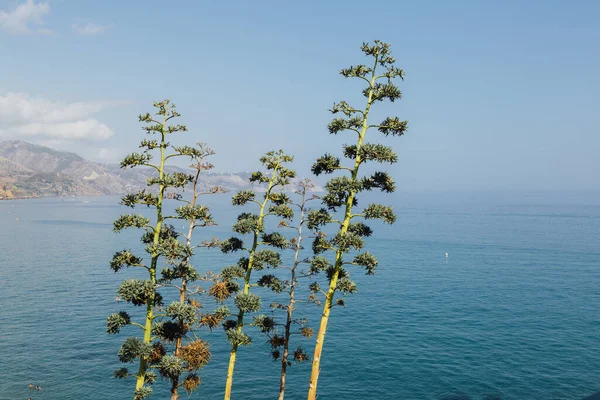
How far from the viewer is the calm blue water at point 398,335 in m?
50.0

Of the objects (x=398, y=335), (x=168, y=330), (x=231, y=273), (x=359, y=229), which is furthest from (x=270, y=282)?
(x=398, y=335)

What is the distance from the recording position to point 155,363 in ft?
76.9

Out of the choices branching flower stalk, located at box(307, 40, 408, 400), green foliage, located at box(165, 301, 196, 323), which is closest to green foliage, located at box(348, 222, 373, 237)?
branching flower stalk, located at box(307, 40, 408, 400)

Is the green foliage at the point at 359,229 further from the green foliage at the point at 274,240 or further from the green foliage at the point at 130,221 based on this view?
the green foliage at the point at 130,221

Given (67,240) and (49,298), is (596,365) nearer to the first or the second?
(49,298)

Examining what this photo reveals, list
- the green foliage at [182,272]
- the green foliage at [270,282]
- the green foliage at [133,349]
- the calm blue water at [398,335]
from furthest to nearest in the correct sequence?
1. the calm blue water at [398,335]
2. the green foliage at [270,282]
3. the green foliage at [182,272]
4. the green foliage at [133,349]

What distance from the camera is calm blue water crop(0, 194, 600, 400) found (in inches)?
1970

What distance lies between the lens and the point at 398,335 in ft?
218

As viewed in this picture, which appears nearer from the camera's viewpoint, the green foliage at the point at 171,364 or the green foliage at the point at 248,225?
the green foliage at the point at 171,364

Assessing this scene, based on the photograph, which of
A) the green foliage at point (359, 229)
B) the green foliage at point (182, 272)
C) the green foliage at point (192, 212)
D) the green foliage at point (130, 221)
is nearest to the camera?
the green foliage at point (130, 221)

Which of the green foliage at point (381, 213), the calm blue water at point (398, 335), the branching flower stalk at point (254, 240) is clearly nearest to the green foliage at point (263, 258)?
the branching flower stalk at point (254, 240)

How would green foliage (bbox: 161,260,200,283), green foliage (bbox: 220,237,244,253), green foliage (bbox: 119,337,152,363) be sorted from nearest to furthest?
green foliage (bbox: 119,337,152,363)
green foliage (bbox: 161,260,200,283)
green foliage (bbox: 220,237,244,253)

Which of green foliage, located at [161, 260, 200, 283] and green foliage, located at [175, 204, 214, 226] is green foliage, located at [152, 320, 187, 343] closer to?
green foliage, located at [161, 260, 200, 283]

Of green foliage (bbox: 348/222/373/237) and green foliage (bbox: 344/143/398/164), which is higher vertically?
green foliage (bbox: 344/143/398/164)
